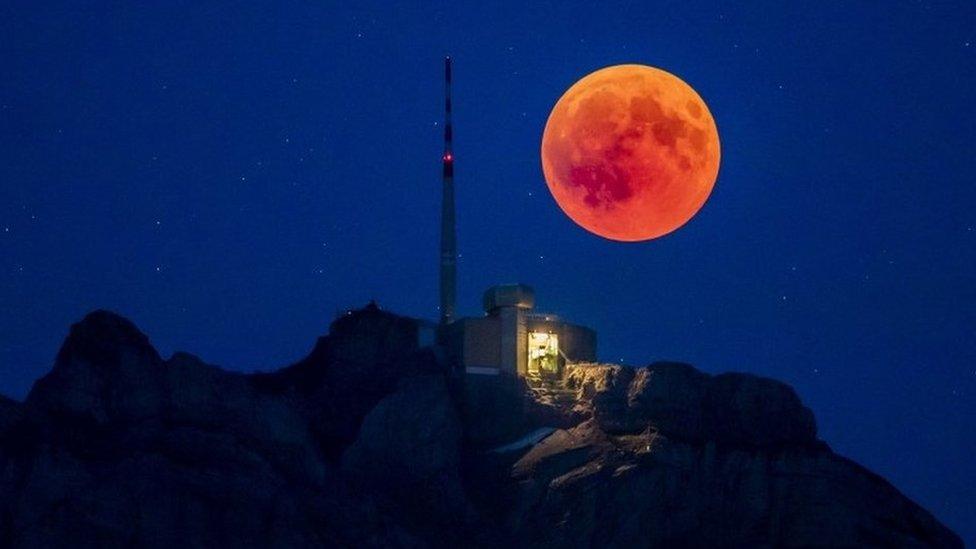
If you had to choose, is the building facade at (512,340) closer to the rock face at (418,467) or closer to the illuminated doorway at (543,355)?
the illuminated doorway at (543,355)

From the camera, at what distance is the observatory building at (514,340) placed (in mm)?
143250

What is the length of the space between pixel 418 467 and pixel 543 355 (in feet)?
58.8

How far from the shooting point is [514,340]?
471 ft

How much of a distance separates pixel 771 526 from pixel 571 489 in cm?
1595

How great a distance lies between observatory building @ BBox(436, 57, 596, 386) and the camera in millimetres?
143250

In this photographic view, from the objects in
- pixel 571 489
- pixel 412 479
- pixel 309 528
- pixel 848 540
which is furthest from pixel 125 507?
pixel 848 540

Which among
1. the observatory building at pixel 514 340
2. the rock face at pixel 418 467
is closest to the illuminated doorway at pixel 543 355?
the observatory building at pixel 514 340

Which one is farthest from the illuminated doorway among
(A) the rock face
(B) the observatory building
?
(A) the rock face

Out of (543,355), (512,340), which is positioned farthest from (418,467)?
(543,355)

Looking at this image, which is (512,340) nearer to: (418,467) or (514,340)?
(514,340)

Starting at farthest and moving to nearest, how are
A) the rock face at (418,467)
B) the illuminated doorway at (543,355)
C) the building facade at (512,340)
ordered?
the illuminated doorway at (543,355)
the building facade at (512,340)
the rock face at (418,467)

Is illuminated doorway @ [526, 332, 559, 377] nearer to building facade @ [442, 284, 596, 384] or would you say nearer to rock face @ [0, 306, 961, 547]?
building facade @ [442, 284, 596, 384]

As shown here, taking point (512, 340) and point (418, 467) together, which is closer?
point (418, 467)

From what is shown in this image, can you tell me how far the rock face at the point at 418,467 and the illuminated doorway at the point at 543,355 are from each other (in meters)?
4.03
